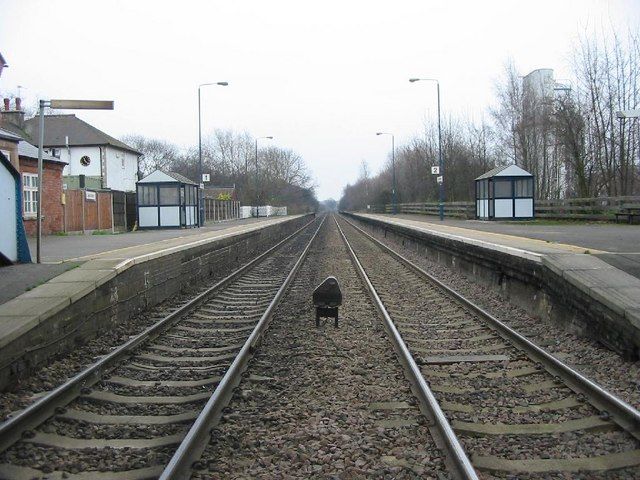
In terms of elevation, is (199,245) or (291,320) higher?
(199,245)

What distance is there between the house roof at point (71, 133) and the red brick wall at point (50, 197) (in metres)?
28.1

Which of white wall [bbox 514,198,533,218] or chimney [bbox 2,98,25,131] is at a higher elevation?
chimney [bbox 2,98,25,131]

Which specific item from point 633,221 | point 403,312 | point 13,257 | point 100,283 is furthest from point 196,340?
point 633,221

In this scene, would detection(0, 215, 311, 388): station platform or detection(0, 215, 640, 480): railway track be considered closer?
detection(0, 215, 640, 480): railway track

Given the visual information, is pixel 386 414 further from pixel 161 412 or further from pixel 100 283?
pixel 100 283

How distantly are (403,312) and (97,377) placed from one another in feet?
17.8

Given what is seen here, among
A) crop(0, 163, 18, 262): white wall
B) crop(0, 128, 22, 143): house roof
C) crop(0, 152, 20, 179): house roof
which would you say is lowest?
crop(0, 163, 18, 262): white wall

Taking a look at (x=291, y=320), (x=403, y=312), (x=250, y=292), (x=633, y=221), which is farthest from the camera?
(x=633, y=221)

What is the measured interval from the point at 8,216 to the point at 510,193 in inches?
997

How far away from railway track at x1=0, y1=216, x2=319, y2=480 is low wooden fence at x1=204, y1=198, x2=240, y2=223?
4218 centimetres

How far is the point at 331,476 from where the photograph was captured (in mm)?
A: 3949

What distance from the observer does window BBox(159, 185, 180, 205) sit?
3244cm

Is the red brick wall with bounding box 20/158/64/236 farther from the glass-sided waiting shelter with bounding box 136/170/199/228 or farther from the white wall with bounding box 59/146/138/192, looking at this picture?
the white wall with bounding box 59/146/138/192

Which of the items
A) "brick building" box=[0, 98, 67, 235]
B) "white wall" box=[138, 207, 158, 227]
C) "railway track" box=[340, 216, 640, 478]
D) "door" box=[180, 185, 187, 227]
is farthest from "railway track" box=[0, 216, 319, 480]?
"door" box=[180, 185, 187, 227]
